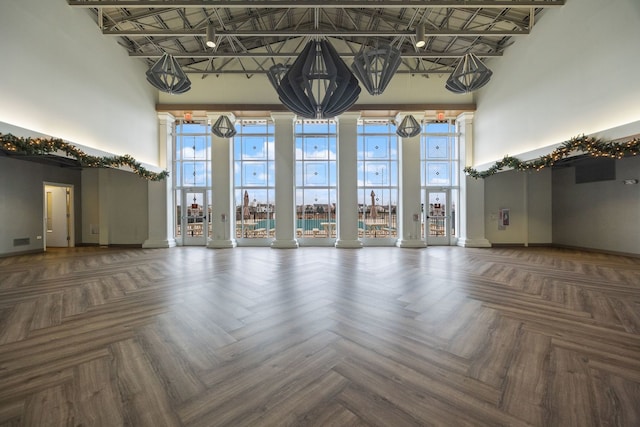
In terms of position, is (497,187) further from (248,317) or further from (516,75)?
(248,317)

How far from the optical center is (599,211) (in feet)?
26.0

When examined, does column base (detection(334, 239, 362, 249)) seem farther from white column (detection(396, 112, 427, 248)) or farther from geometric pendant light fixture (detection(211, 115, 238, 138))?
geometric pendant light fixture (detection(211, 115, 238, 138))

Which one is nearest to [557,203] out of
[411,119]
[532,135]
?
[532,135]

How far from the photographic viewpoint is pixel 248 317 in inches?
115

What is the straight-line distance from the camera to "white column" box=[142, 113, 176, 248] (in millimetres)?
8969

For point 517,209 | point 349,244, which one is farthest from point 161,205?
point 517,209

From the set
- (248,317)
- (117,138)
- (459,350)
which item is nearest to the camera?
(459,350)

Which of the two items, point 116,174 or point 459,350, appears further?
point 116,174

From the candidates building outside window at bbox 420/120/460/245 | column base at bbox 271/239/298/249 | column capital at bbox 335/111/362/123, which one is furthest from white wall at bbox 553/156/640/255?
column base at bbox 271/239/298/249

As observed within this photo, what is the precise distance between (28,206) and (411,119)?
458 inches

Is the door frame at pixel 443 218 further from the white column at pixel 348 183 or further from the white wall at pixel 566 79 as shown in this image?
the white column at pixel 348 183

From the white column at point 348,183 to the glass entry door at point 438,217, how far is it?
268 cm

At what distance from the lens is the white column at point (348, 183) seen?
8.73m

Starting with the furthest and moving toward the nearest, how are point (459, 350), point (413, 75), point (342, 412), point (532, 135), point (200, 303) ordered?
point (413, 75)
point (532, 135)
point (200, 303)
point (459, 350)
point (342, 412)
